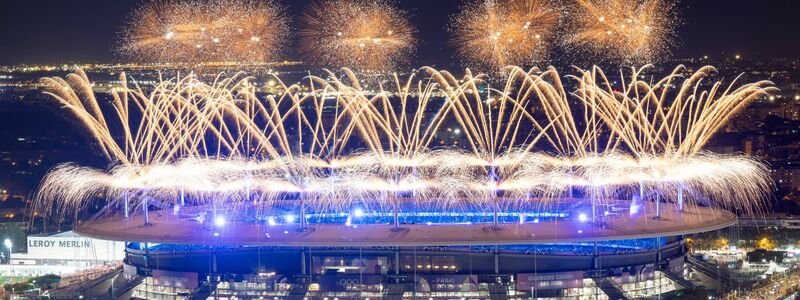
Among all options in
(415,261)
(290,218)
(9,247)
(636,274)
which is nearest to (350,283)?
(415,261)

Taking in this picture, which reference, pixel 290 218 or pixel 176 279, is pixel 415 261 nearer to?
pixel 290 218

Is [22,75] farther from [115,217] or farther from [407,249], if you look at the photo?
[407,249]

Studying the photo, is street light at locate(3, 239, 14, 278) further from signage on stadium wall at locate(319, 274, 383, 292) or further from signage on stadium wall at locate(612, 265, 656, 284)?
signage on stadium wall at locate(612, 265, 656, 284)

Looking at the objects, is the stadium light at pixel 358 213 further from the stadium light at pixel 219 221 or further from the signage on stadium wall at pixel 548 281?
the signage on stadium wall at pixel 548 281

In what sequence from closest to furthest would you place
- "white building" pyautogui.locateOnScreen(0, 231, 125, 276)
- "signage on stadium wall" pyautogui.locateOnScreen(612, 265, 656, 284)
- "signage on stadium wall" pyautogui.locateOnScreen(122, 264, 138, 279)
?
"signage on stadium wall" pyautogui.locateOnScreen(612, 265, 656, 284)
"signage on stadium wall" pyautogui.locateOnScreen(122, 264, 138, 279)
"white building" pyautogui.locateOnScreen(0, 231, 125, 276)

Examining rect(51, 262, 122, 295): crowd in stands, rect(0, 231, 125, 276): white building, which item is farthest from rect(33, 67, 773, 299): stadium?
rect(0, 231, 125, 276): white building

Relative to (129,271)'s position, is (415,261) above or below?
above

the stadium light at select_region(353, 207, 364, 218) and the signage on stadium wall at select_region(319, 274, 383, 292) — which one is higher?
the stadium light at select_region(353, 207, 364, 218)
